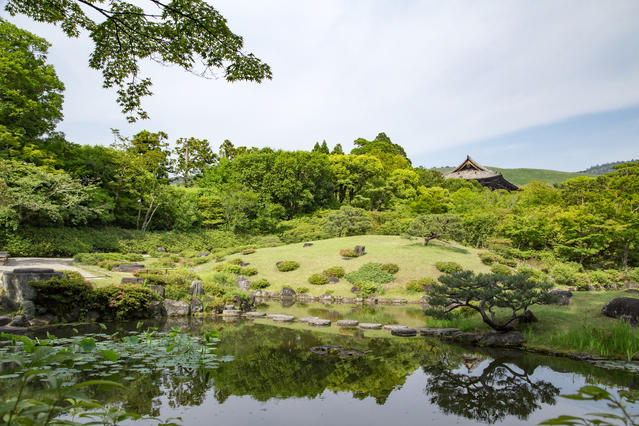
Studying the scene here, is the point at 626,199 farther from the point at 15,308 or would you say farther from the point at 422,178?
the point at 15,308

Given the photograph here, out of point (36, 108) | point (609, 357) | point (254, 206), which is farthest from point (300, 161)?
point (609, 357)

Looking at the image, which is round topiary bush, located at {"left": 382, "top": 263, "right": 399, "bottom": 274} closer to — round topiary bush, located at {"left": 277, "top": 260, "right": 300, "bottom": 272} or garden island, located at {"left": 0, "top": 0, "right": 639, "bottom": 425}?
garden island, located at {"left": 0, "top": 0, "right": 639, "bottom": 425}

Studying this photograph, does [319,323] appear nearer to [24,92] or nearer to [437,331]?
[437,331]

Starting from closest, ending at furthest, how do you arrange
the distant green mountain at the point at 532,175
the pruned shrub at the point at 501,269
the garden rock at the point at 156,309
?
the garden rock at the point at 156,309 → the pruned shrub at the point at 501,269 → the distant green mountain at the point at 532,175

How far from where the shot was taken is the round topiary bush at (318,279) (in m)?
18.1

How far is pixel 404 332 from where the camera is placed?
9.41 m

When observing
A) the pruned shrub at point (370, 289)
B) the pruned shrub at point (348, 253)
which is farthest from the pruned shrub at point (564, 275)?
the pruned shrub at point (348, 253)

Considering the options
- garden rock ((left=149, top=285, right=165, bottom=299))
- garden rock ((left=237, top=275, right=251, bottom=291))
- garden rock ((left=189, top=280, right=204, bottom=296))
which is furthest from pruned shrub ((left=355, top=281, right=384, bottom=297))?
garden rock ((left=149, top=285, right=165, bottom=299))

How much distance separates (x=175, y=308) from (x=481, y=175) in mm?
50416

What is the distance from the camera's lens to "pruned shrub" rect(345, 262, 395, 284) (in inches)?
699

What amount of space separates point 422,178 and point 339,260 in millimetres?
27791

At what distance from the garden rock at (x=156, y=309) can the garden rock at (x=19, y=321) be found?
9.87ft

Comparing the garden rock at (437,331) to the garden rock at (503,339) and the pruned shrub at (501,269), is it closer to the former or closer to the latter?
the garden rock at (503,339)

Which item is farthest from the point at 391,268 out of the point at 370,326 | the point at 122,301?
the point at 122,301
